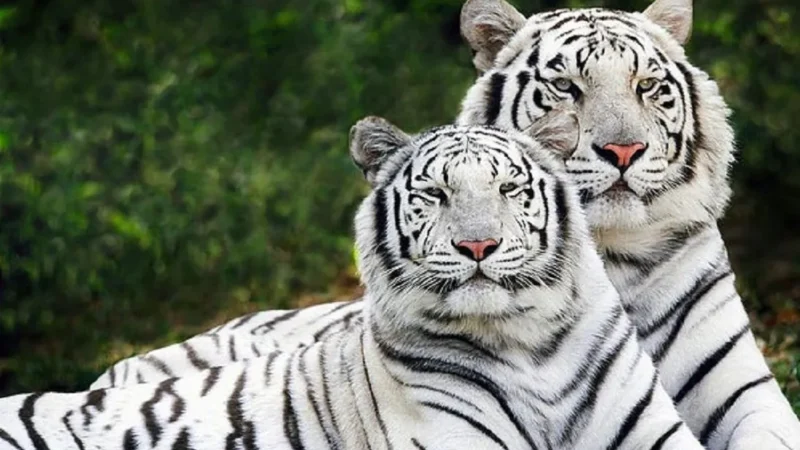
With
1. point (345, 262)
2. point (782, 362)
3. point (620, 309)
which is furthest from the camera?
point (345, 262)

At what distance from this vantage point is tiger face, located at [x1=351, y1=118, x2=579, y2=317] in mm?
4199

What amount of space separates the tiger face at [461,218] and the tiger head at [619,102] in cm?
15

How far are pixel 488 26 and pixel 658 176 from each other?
2.55 ft

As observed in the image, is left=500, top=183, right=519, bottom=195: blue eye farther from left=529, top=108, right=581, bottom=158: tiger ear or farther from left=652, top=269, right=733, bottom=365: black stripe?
left=652, top=269, right=733, bottom=365: black stripe

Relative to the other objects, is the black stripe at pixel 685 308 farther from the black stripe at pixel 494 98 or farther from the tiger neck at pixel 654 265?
the black stripe at pixel 494 98

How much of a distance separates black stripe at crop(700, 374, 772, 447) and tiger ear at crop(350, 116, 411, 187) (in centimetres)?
109

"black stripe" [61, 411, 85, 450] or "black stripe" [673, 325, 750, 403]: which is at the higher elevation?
Answer: "black stripe" [61, 411, 85, 450]

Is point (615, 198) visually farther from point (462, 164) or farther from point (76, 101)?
point (76, 101)

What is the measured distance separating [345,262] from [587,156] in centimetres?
549

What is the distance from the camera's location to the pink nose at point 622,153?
455cm

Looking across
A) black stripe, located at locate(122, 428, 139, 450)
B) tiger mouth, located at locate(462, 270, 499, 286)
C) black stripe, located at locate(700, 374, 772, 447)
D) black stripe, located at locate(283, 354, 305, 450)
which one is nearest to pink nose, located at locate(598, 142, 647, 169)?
tiger mouth, located at locate(462, 270, 499, 286)

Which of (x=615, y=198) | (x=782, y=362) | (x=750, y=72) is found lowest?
(x=782, y=362)

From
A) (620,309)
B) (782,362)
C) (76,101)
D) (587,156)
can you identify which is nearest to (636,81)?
(587,156)

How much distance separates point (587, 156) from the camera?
4.62 meters
